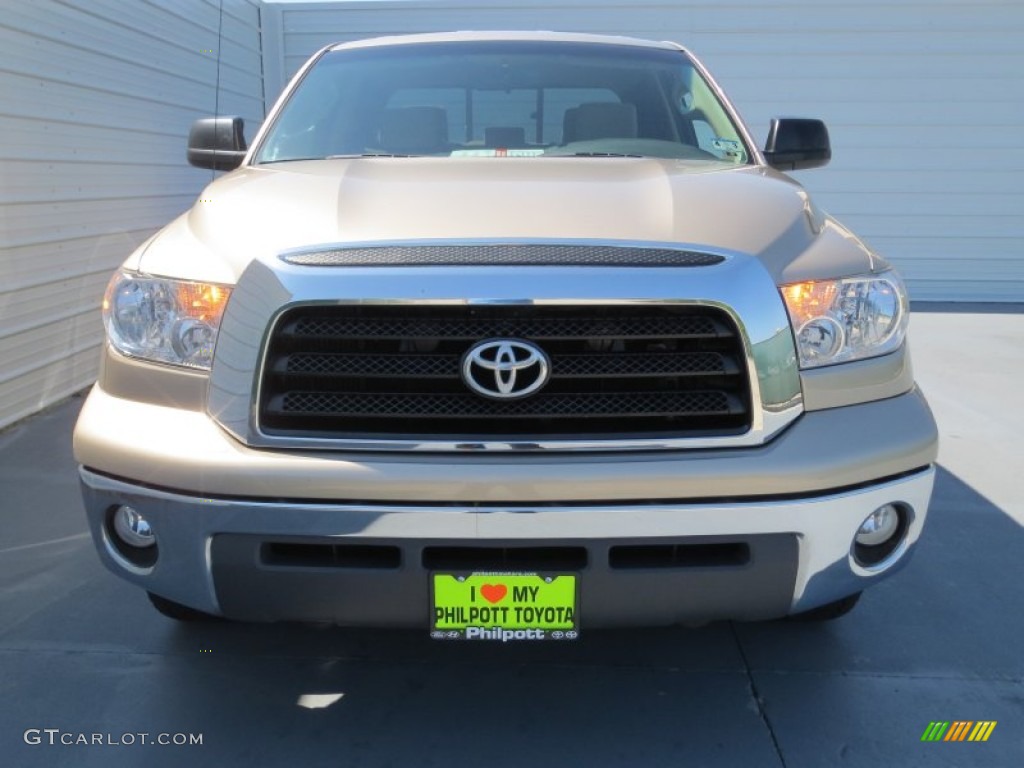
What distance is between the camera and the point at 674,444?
1.96 m

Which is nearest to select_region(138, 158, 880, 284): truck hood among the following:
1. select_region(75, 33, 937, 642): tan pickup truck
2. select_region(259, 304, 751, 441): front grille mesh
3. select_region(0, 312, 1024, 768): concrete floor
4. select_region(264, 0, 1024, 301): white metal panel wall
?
select_region(75, 33, 937, 642): tan pickup truck

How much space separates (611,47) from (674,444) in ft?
7.74

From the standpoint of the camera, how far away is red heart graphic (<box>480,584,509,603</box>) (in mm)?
1956

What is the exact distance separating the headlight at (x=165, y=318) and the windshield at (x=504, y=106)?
1.15 metres

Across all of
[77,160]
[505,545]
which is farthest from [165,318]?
[77,160]

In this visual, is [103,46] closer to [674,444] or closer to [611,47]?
[611,47]

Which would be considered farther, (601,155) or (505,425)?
(601,155)

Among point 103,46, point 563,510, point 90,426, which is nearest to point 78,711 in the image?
point 90,426

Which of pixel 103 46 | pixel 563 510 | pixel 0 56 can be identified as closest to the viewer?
pixel 563 510

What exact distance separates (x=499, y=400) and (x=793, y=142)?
2.16 metres

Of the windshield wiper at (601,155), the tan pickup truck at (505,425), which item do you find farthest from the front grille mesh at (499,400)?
the windshield wiper at (601,155)

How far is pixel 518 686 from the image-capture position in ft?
8.30

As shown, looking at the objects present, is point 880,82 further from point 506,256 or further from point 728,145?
point 506,256

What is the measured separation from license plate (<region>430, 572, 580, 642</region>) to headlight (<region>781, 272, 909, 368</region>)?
30.8 inches
